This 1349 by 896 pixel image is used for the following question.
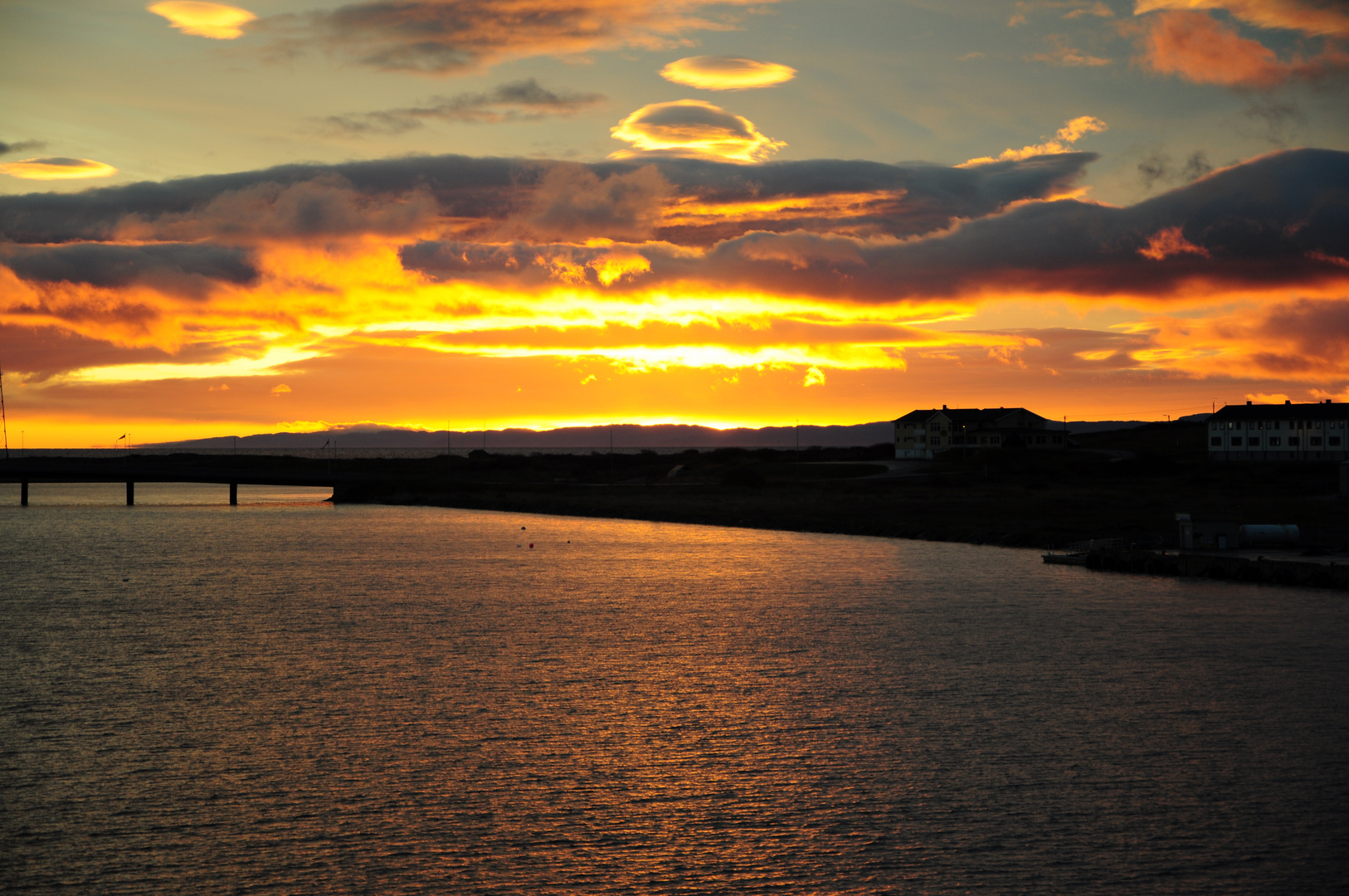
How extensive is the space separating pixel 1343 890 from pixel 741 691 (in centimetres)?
1841

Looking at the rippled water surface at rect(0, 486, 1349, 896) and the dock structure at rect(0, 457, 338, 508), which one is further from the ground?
the dock structure at rect(0, 457, 338, 508)

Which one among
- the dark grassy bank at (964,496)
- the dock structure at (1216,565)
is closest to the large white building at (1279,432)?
the dark grassy bank at (964,496)

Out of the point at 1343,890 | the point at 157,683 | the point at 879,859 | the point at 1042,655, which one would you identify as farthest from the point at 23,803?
the point at 1042,655

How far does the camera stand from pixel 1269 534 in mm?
69062

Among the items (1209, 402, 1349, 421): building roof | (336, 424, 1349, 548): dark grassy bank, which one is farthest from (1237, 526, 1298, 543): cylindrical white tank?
(1209, 402, 1349, 421): building roof

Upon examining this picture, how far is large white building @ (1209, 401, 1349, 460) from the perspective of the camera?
159250 millimetres

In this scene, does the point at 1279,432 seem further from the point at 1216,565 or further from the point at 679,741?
the point at 679,741

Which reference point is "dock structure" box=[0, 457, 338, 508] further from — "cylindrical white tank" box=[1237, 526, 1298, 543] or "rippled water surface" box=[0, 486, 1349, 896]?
"cylindrical white tank" box=[1237, 526, 1298, 543]

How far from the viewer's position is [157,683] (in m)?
35.3

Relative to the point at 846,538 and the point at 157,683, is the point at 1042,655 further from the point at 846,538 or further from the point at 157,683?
the point at 846,538

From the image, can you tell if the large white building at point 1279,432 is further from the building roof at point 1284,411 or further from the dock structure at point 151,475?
the dock structure at point 151,475

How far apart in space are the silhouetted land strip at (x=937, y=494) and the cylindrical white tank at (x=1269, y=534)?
5.41 feet

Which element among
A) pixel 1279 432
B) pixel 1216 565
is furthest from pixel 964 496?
pixel 1279 432

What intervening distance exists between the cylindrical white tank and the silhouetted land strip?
5.41 feet
